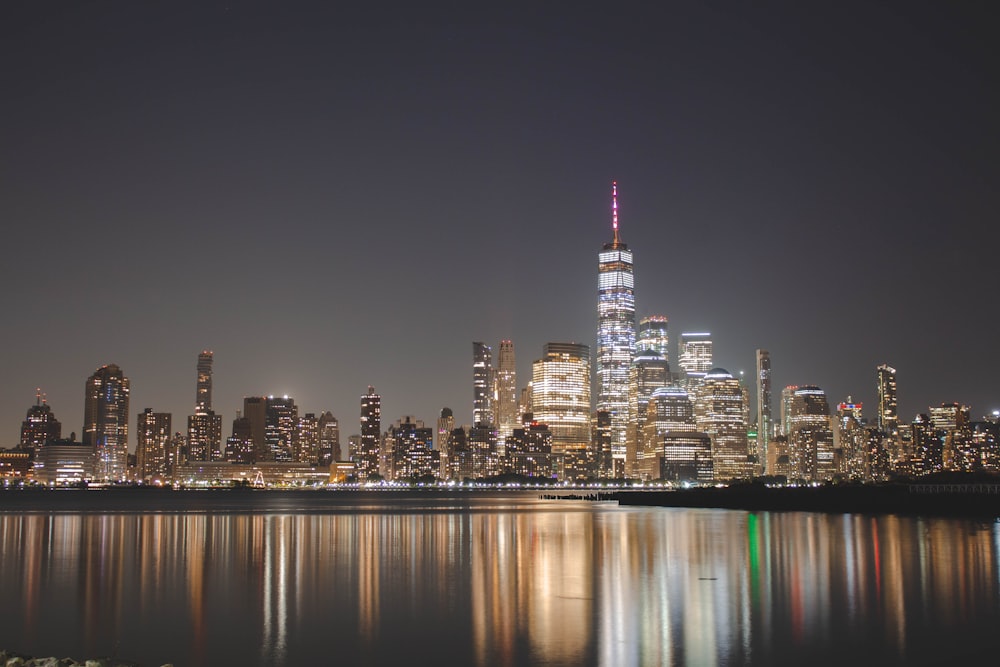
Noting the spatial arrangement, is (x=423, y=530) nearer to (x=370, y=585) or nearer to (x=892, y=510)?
(x=370, y=585)

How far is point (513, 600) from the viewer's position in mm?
27453

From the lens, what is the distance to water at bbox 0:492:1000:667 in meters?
20.5

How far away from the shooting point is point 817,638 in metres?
21.7

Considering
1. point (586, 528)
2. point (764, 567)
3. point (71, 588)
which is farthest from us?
point (586, 528)

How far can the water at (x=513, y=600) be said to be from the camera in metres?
20.5

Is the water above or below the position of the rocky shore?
below

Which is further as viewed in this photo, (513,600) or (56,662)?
(513,600)

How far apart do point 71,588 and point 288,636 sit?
13007 millimetres

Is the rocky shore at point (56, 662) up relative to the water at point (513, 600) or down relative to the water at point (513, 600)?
up

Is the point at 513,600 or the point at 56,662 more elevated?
the point at 56,662

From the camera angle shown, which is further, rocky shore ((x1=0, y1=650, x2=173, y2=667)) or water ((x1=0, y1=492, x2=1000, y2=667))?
water ((x1=0, y1=492, x2=1000, y2=667))

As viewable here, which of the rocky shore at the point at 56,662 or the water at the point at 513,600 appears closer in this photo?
the rocky shore at the point at 56,662

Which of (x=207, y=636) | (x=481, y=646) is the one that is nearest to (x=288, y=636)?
(x=207, y=636)

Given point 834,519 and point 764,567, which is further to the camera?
point 834,519
